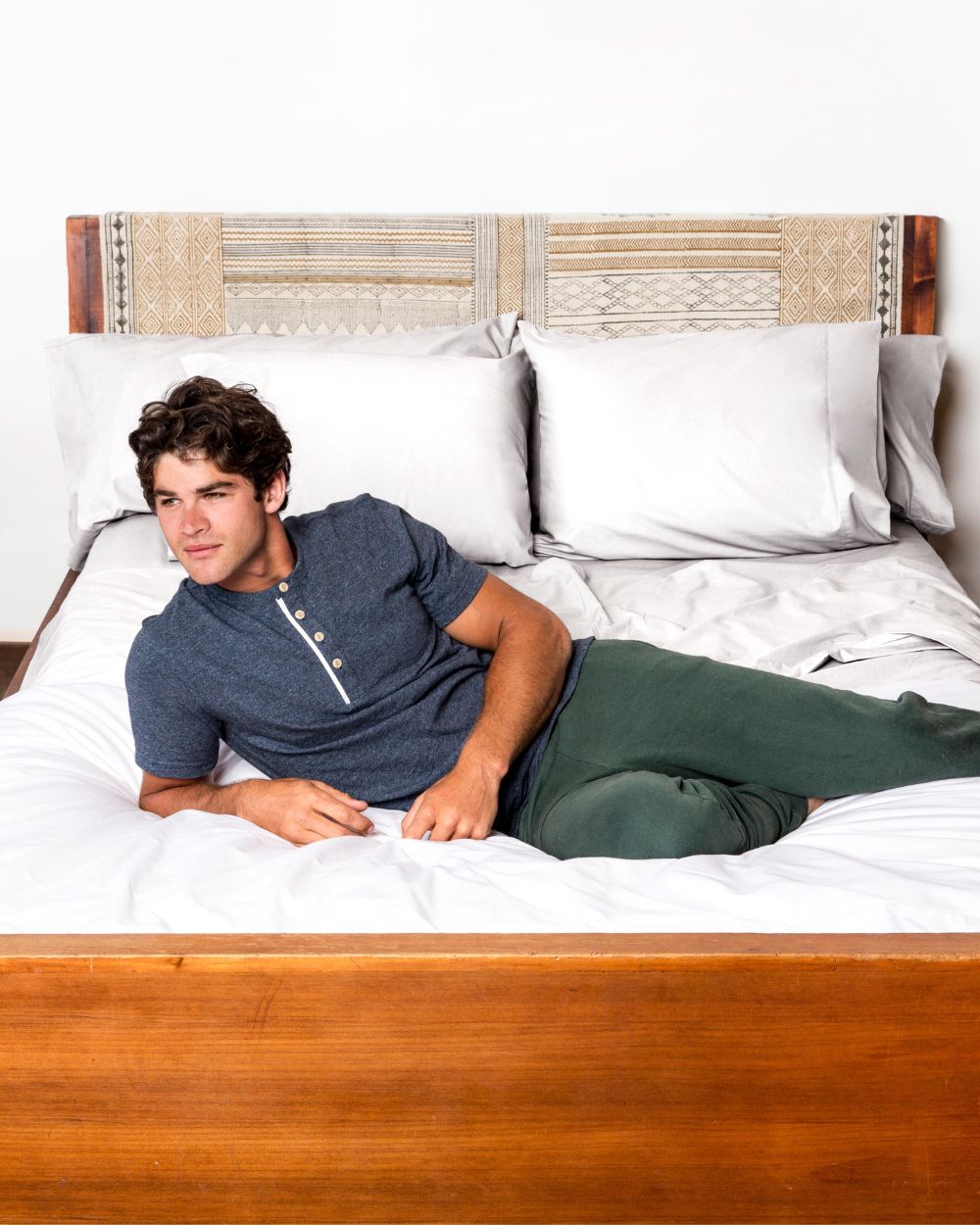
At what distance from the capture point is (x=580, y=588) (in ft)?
6.72

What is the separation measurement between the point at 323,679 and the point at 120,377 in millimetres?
1253

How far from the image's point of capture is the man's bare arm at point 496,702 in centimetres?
129

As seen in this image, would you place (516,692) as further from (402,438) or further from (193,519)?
(402,438)

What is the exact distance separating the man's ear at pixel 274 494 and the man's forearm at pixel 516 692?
30 cm

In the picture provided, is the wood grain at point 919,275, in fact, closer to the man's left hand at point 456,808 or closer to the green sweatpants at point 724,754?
the green sweatpants at point 724,754

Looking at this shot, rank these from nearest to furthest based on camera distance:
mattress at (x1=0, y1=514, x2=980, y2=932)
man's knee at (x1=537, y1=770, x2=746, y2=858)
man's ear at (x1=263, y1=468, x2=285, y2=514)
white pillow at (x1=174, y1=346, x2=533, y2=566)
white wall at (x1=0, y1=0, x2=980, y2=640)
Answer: mattress at (x1=0, y1=514, x2=980, y2=932)
man's knee at (x1=537, y1=770, x2=746, y2=858)
man's ear at (x1=263, y1=468, x2=285, y2=514)
white pillow at (x1=174, y1=346, x2=533, y2=566)
white wall at (x1=0, y1=0, x2=980, y2=640)

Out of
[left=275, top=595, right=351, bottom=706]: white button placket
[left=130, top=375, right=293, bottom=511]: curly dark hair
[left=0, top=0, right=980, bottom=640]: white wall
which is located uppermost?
[left=0, top=0, right=980, bottom=640]: white wall

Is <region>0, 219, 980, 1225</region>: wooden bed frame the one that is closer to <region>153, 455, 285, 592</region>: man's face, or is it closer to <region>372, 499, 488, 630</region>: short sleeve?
<region>153, 455, 285, 592</region>: man's face

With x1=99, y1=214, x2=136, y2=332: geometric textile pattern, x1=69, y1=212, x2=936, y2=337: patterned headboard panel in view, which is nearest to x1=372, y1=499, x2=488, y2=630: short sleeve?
x1=69, y1=212, x2=936, y2=337: patterned headboard panel

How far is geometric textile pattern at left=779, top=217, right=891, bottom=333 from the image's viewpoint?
258 cm

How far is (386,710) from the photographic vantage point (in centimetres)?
141

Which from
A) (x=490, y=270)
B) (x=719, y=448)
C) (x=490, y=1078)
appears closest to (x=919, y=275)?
(x=719, y=448)

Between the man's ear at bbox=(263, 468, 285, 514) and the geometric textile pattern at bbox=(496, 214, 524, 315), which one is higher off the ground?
the geometric textile pattern at bbox=(496, 214, 524, 315)

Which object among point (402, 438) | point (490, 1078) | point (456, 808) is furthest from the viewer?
point (402, 438)
